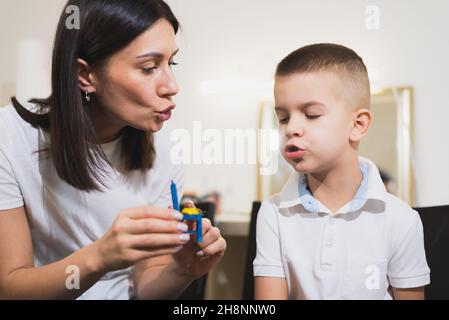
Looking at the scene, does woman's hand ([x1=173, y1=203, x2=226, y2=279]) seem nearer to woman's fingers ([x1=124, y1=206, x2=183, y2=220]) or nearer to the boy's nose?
woman's fingers ([x1=124, y1=206, x2=183, y2=220])

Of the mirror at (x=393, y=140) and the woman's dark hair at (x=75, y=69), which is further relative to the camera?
the mirror at (x=393, y=140)

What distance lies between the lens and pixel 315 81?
0.69 meters

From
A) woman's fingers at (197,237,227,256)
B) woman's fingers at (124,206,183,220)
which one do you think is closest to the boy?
woman's fingers at (197,237,227,256)

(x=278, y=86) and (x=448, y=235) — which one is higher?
(x=278, y=86)

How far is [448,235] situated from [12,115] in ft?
2.76

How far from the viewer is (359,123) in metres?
0.75

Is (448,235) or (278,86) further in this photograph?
(448,235)

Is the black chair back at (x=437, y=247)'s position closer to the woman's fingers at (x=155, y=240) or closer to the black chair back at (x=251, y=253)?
the black chair back at (x=251, y=253)

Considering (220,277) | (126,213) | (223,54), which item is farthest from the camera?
(220,277)

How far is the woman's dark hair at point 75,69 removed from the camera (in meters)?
0.70

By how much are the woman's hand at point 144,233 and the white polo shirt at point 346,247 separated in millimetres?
234

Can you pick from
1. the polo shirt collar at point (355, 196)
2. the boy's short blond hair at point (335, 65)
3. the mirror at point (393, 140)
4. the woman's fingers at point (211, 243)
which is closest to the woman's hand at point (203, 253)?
the woman's fingers at point (211, 243)

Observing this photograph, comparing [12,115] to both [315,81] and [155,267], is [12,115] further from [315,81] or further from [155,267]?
[315,81]
